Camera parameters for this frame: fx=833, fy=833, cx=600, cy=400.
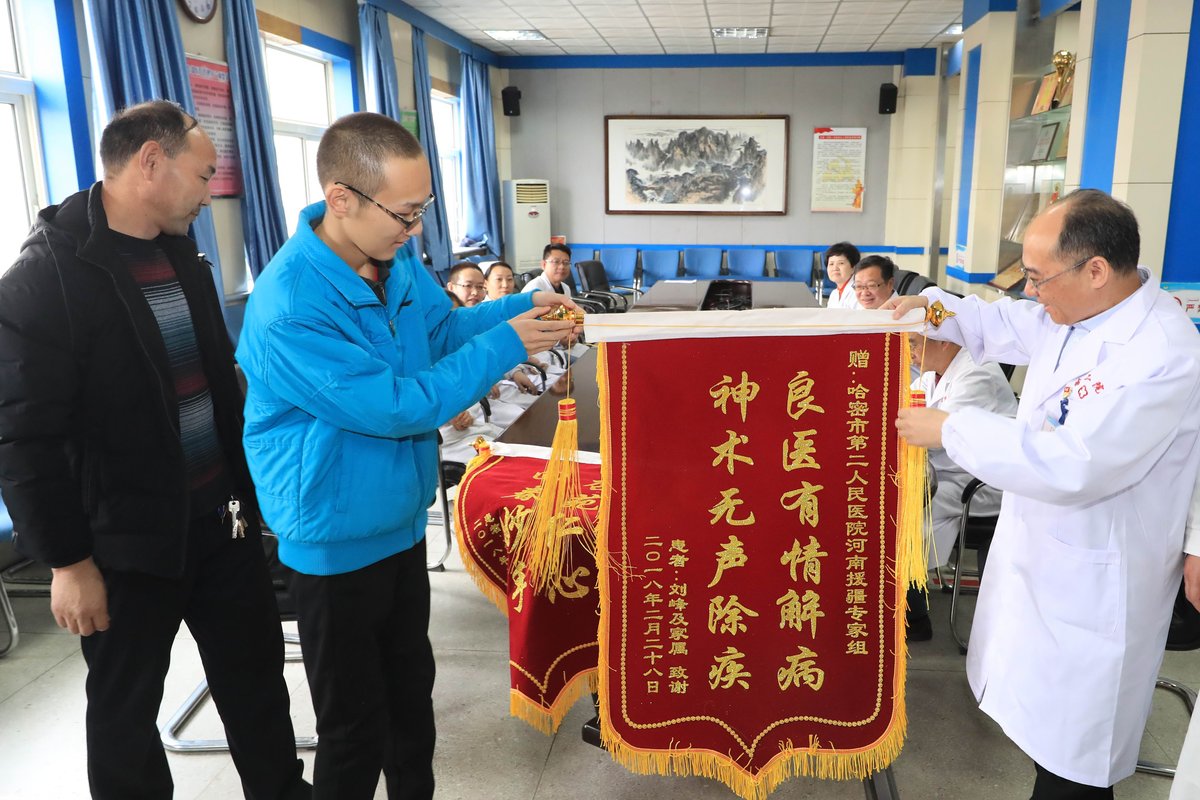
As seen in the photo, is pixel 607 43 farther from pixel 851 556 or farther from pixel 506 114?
pixel 851 556

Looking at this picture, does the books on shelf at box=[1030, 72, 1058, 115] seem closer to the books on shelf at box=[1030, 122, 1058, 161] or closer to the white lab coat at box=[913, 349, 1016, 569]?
the books on shelf at box=[1030, 122, 1058, 161]

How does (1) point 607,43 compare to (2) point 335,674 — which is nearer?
(2) point 335,674

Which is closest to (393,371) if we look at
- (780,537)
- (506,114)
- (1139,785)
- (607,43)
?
(780,537)

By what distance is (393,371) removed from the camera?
55.1 inches

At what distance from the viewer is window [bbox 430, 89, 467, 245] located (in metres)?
8.52

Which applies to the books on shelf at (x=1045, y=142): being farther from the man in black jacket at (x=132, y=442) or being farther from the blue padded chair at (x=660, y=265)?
the man in black jacket at (x=132, y=442)

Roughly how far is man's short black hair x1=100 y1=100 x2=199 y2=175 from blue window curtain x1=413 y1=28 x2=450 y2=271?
5351 mm

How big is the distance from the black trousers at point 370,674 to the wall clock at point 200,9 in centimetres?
367

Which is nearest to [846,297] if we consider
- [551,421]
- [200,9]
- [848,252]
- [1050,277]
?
[848,252]

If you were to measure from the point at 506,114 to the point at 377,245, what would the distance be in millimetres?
8557

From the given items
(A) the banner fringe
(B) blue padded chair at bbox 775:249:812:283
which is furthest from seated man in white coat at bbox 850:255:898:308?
(B) blue padded chair at bbox 775:249:812:283

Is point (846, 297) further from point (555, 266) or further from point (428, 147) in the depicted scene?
point (428, 147)

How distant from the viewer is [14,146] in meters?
3.38

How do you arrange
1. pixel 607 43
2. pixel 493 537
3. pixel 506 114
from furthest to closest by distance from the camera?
pixel 506 114
pixel 607 43
pixel 493 537
